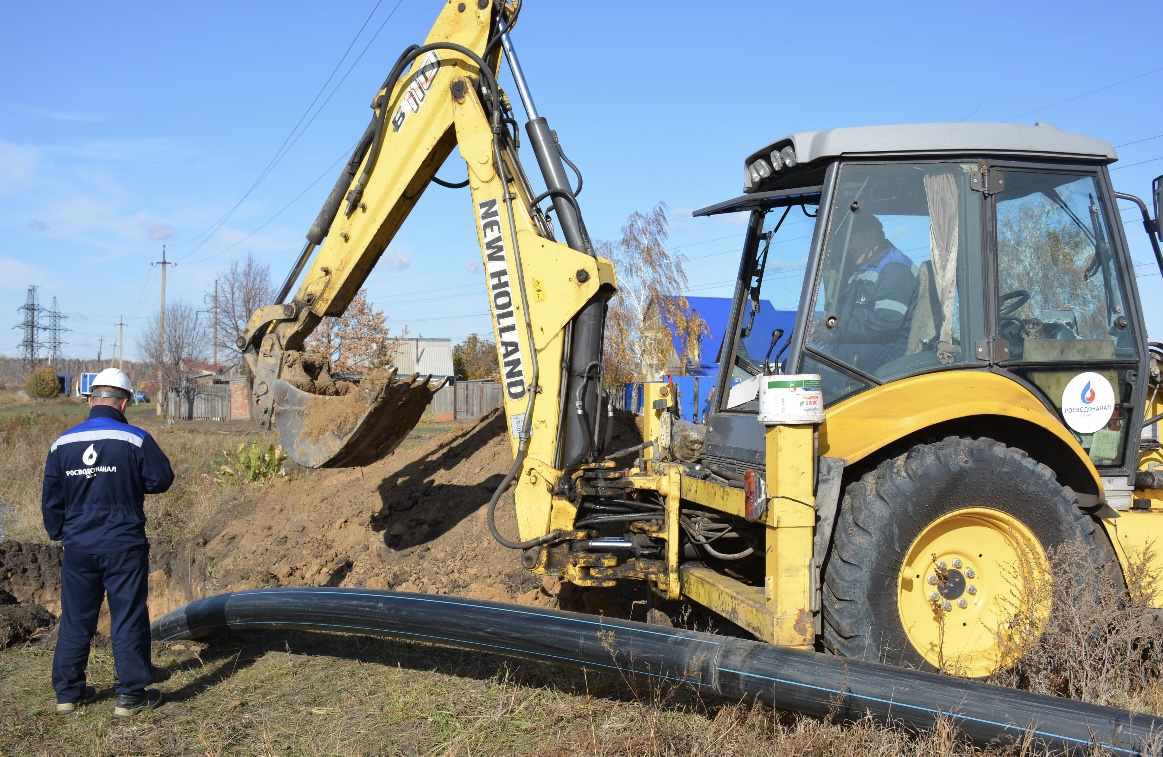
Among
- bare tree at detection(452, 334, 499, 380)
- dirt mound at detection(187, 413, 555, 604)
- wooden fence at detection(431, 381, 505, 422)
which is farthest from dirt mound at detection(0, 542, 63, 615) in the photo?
bare tree at detection(452, 334, 499, 380)

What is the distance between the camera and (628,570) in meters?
5.13

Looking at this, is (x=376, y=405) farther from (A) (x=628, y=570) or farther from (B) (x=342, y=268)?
(A) (x=628, y=570)

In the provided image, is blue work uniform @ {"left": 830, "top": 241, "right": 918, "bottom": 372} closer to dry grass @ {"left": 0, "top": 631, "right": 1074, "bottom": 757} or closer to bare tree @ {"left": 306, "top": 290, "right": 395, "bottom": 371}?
dry grass @ {"left": 0, "top": 631, "right": 1074, "bottom": 757}

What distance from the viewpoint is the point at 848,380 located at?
470 centimetres

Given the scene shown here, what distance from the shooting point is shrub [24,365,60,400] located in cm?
5156

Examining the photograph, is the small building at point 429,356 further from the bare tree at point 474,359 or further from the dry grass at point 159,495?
the dry grass at point 159,495

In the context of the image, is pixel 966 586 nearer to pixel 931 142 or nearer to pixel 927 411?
pixel 927 411

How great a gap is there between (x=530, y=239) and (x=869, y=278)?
2112 mm

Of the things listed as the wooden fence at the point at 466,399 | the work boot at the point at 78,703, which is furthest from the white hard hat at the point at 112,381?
the wooden fence at the point at 466,399

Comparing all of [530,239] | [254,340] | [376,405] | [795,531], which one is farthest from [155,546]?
[795,531]

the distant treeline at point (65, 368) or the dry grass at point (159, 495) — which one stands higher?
the distant treeline at point (65, 368)

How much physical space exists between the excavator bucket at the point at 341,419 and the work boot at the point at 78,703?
1.97 meters

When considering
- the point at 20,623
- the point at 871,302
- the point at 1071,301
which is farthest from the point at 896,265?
the point at 20,623

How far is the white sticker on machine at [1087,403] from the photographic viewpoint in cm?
488
